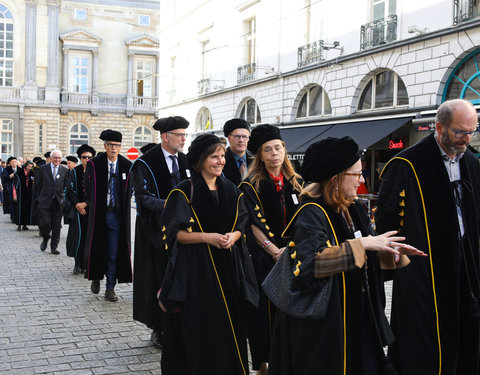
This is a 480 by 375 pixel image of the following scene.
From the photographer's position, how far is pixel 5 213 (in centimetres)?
2294

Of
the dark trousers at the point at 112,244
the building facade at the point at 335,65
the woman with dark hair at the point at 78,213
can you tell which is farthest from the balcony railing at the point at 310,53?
the dark trousers at the point at 112,244

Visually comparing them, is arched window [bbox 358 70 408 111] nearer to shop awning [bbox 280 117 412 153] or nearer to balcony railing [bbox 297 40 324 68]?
shop awning [bbox 280 117 412 153]

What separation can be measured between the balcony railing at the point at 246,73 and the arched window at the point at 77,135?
86.8ft

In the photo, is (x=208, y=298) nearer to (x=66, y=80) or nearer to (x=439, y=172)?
(x=439, y=172)

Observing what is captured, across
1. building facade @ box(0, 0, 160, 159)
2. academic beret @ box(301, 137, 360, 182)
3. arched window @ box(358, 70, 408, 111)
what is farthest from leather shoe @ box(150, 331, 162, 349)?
building facade @ box(0, 0, 160, 159)

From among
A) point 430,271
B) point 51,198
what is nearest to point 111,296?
point 430,271

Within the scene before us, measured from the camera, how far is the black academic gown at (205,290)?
4.09 metres

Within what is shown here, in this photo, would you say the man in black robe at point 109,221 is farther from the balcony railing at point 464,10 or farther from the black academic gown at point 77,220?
the balcony railing at point 464,10

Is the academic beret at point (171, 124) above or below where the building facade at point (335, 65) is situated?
below

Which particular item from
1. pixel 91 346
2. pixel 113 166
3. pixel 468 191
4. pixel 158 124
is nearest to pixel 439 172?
pixel 468 191

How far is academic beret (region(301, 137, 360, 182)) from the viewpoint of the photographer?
3141 mm

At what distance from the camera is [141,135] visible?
52062 millimetres

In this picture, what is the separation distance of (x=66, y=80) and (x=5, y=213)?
28.3 m

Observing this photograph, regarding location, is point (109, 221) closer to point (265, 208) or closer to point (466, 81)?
point (265, 208)
